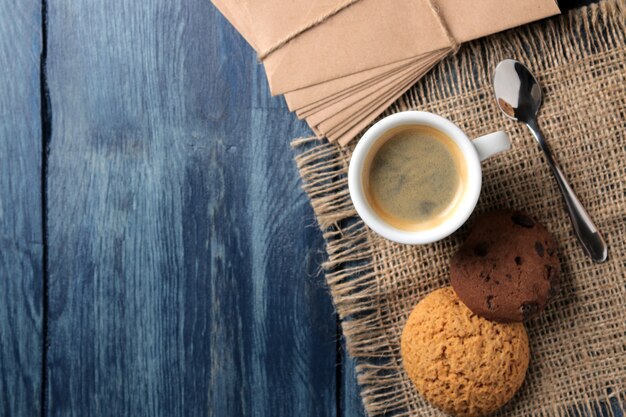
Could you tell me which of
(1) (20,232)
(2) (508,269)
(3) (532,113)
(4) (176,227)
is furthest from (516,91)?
(1) (20,232)

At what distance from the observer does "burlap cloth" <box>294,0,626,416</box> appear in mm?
891

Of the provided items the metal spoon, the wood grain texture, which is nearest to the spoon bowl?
the metal spoon

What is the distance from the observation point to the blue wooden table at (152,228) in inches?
37.0

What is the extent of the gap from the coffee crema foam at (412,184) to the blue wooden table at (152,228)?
0.48 ft

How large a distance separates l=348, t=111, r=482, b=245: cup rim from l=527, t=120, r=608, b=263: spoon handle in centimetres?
15

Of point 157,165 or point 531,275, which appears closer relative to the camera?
point 531,275

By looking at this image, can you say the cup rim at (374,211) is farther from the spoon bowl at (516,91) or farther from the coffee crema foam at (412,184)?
the spoon bowl at (516,91)

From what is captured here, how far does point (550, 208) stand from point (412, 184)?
0.67ft

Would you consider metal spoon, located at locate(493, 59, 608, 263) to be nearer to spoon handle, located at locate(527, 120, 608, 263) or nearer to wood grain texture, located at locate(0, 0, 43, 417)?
spoon handle, located at locate(527, 120, 608, 263)

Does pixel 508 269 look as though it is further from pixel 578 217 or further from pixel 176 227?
pixel 176 227

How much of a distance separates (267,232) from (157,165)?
0.18 m

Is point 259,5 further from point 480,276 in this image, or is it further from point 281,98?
point 480,276

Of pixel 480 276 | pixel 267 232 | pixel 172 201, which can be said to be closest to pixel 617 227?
pixel 480 276

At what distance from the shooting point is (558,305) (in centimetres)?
90
